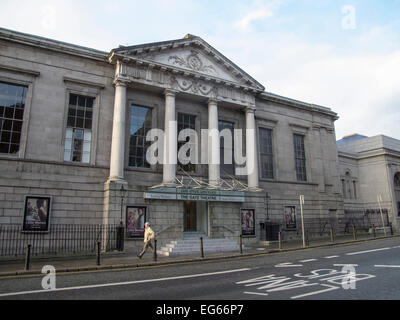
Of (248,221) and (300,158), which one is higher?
(300,158)

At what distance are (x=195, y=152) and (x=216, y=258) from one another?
9901mm

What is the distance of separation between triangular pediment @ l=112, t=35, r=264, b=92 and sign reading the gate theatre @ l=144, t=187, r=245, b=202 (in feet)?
28.4

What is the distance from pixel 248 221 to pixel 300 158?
387 inches

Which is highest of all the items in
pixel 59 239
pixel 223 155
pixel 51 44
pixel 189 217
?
pixel 51 44

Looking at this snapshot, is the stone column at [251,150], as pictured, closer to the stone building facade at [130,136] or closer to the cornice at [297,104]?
the stone building facade at [130,136]

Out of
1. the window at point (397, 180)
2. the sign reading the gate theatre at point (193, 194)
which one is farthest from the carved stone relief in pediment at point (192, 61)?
the window at point (397, 180)

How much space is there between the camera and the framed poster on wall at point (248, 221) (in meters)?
23.5

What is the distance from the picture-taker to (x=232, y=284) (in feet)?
28.4

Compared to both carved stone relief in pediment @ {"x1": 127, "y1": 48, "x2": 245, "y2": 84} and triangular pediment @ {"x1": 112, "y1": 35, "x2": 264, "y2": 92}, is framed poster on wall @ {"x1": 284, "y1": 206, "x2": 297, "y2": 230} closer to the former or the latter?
triangular pediment @ {"x1": 112, "y1": 35, "x2": 264, "y2": 92}

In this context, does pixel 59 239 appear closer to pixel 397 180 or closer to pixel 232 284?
pixel 232 284

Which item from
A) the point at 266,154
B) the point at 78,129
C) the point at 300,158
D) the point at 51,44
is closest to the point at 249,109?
the point at 266,154

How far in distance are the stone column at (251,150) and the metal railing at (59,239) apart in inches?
450

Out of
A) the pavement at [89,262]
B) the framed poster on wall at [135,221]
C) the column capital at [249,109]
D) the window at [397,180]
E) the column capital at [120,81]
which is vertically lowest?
the pavement at [89,262]
